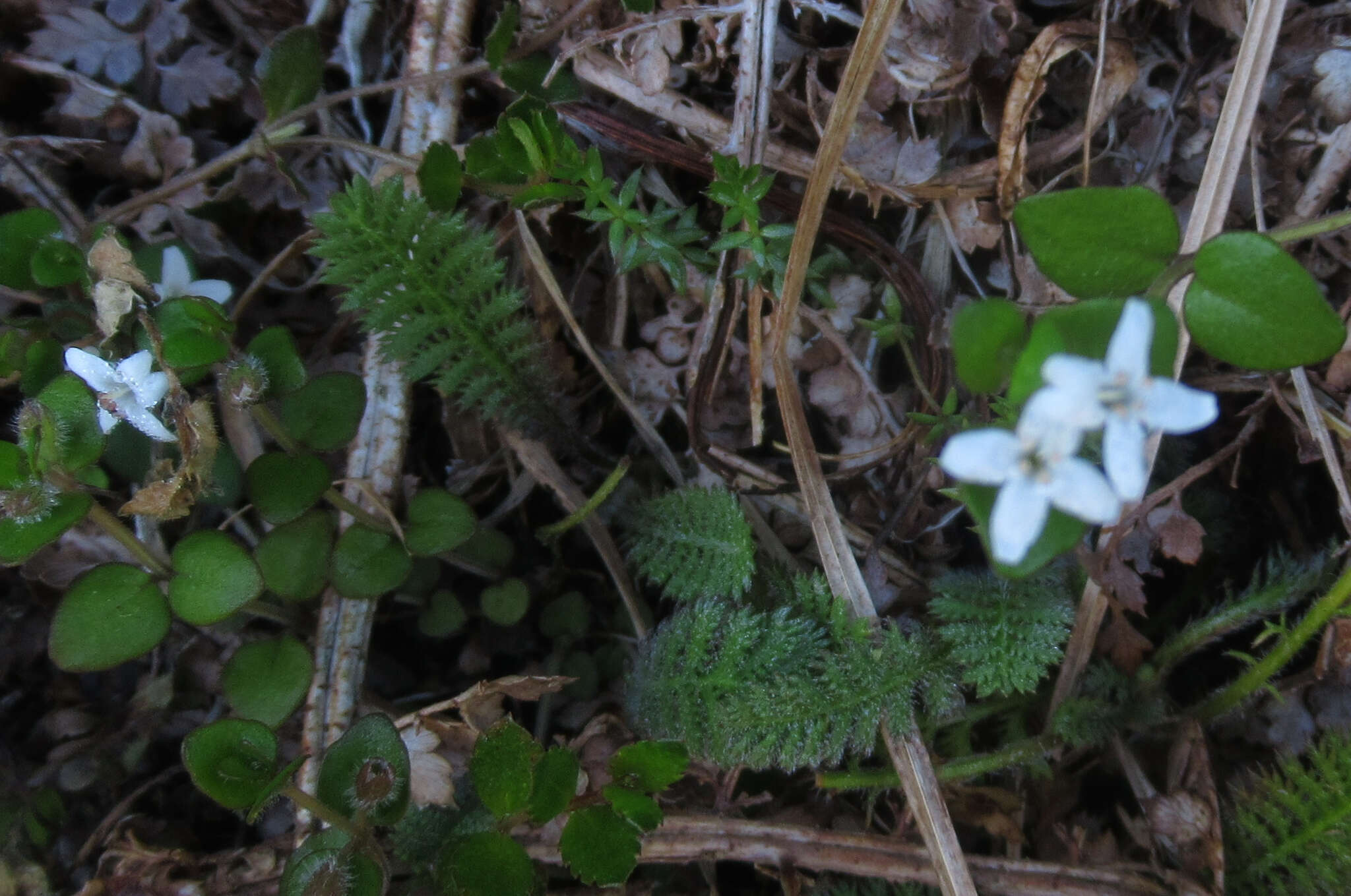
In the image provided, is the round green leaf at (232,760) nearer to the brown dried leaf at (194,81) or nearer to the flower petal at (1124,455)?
the flower petal at (1124,455)

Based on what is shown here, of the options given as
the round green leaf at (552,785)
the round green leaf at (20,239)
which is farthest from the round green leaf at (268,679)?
the round green leaf at (20,239)

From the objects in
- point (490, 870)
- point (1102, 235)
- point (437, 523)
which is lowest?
point (490, 870)

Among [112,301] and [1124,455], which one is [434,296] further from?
[1124,455]

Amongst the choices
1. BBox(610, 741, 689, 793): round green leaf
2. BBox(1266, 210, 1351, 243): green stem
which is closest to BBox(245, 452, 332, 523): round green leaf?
BBox(610, 741, 689, 793): round green leaf

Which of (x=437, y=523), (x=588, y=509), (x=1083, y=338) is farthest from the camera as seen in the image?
(x=588, y=509)

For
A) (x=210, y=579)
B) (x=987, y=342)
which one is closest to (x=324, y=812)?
(x=210, y=579)

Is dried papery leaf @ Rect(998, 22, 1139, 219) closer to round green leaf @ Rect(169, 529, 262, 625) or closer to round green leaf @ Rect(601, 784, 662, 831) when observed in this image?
round green leaf @ Rect(601, 784, 662, 831)
